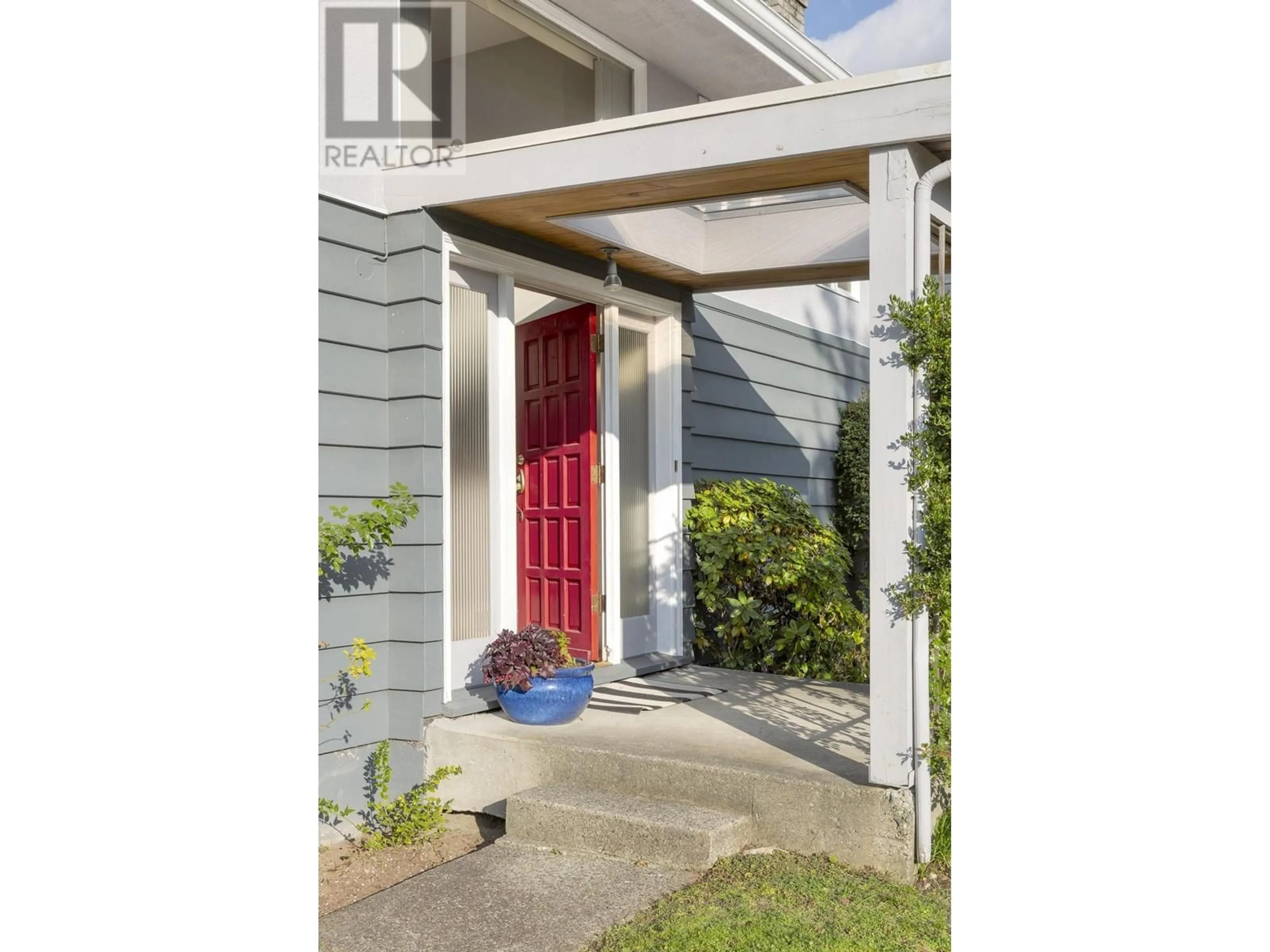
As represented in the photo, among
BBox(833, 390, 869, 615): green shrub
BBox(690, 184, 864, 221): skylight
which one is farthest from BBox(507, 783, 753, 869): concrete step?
BBox(833, 390, 869, 615): green shrub

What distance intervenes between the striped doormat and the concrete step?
0.96 m

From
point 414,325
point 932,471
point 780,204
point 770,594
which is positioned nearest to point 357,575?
point 414,325

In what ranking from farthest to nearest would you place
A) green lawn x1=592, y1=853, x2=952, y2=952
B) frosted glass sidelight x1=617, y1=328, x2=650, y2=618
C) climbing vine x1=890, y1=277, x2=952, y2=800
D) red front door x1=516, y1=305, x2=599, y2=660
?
1. frosted glass sidelight x1=617, y1=328, x2=650, y2=618
2. red front door x1=516, y1=305, x2=599, y2=660
3. climbing vine x1=890, y1=277, x2=952, y2=800
4. green lawn x1=592, y1=853, x2=952, y2=952

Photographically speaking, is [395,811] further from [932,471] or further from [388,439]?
[932,471]

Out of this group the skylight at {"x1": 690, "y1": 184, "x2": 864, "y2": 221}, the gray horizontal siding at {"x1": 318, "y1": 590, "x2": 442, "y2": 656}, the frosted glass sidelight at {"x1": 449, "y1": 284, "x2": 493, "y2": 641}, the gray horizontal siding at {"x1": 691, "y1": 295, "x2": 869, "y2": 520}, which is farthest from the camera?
the gray horizontal siding at {"x1": 691, "y1": 295, "x2": 869, "y2": 520}

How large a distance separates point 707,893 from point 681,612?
306 centimetres

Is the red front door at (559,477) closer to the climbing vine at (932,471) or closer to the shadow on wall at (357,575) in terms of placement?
the shadow on wall at (357,575)

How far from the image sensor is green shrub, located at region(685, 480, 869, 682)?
6.41 meters

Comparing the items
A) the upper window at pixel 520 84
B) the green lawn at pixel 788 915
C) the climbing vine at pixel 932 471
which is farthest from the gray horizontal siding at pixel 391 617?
the upper window at pixel 520 84

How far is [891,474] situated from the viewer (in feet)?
12.3

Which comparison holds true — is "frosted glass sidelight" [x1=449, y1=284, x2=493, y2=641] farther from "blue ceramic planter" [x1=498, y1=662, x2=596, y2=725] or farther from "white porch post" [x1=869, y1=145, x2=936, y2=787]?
"white porch post" [x1=869, y1=145, x2=936, y2=787]
